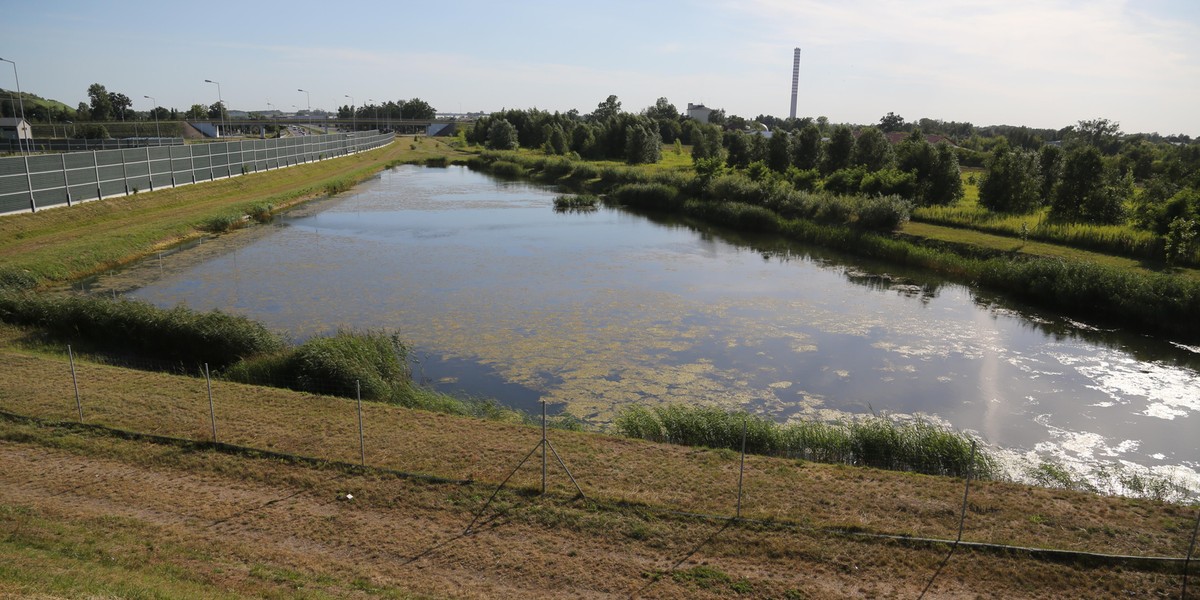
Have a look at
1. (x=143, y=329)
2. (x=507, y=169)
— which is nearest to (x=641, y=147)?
(x=507, y=169)

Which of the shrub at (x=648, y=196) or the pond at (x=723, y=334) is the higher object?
the shrub at (x=648, y=196)

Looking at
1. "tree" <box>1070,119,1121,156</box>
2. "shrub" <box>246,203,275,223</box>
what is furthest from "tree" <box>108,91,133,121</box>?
"tree" <box>1070,119,1121,156</box>

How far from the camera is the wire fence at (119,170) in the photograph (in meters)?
26.2

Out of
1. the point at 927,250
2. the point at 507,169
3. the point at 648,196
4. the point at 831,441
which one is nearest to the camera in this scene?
the point at 831,441

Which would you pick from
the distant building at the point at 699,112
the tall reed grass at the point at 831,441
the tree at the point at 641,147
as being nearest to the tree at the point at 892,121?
the distant building at the point at 699,112

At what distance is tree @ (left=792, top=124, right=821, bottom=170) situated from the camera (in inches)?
2053

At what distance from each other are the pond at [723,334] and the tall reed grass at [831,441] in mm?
1305

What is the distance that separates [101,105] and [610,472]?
122436 millimetres

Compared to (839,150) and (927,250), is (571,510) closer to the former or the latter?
(927,250)

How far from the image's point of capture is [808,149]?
5244 centimetres

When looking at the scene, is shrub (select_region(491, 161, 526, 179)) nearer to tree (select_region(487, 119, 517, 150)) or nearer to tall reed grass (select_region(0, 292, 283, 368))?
tree (select_region(487, 119, 517, 150))

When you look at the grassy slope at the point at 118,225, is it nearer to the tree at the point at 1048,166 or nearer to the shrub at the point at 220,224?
the shrub at the point at 220,224

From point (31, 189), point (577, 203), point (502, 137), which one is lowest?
point (577, 203)

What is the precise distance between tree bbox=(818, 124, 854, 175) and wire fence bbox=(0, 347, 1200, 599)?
41523 mm
